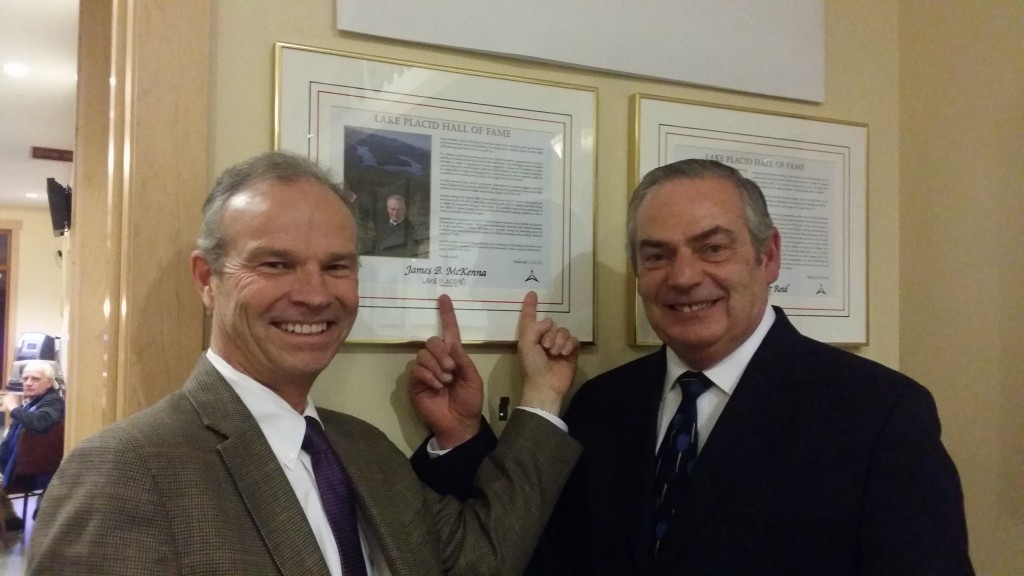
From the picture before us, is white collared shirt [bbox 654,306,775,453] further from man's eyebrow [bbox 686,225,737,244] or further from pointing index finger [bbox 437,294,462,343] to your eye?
pointing index finger [bbox 437,294,462,343]

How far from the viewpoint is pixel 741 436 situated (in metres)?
1.25

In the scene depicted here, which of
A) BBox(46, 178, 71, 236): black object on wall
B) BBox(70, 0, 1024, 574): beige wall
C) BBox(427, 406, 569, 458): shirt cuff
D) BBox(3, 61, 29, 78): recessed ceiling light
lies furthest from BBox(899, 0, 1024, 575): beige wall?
BBox(3, 61, 29, 78): recessed ceiling light

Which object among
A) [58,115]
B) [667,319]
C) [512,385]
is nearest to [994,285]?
[667,319]

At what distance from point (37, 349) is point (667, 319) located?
26.8 feet

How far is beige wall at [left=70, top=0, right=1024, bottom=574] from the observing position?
A: 1369 millimetres

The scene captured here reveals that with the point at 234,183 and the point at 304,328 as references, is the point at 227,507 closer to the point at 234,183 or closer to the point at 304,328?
the point at 304,328

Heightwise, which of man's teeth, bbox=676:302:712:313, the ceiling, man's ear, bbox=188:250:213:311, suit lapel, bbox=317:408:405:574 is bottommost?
suit lapel, bbox=317:408:405:574

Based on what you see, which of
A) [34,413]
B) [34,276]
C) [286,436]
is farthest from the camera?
[34,276]

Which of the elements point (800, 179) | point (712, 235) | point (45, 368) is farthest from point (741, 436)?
point (45, 368)

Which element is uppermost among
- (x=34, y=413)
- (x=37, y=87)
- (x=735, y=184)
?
(x=37, y=87)

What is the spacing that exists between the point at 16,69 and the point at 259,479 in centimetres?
402

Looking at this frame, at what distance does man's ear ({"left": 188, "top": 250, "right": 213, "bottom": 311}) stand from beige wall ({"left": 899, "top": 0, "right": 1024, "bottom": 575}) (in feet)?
5.81

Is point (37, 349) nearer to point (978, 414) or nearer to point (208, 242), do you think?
point (208, 242)

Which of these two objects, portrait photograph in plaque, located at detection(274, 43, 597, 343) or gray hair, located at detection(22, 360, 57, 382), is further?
gray hair, located at detection(22, 360, 57, 382)
